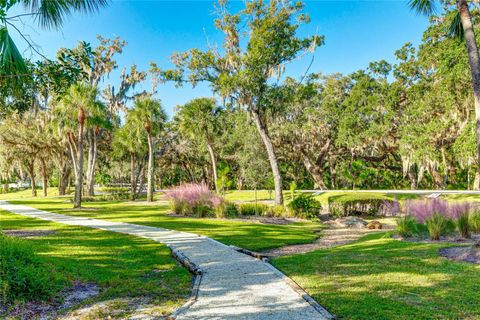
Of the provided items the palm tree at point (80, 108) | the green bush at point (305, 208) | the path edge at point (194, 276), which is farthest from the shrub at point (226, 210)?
the palm tree at point (80, 108)

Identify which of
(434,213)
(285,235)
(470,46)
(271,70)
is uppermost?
(271,70)

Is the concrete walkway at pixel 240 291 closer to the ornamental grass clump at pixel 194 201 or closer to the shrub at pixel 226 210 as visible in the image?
the shrub at pixel 226 210

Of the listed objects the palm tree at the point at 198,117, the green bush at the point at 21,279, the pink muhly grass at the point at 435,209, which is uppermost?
the palm tree at the point at 198,117

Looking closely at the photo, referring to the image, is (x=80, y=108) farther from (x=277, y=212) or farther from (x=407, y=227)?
(x=407, y=227)

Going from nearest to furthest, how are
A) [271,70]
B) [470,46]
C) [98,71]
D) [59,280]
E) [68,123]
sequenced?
[59,280] → [470,46] → [271,70] → [68,123] → [98,71]

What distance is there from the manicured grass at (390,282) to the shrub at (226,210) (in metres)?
8.28

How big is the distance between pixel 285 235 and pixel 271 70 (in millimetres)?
11126

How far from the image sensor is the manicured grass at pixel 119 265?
5074mm

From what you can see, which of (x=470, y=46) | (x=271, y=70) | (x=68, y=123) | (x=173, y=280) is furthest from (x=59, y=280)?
(x=68, y=123)

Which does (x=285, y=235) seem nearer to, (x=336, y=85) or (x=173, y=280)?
(x=173, y=280)

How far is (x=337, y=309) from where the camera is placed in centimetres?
410

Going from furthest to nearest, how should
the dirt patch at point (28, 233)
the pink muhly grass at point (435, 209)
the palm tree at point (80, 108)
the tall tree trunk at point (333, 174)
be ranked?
the tall tree trunk at point (333, 174), the palm tree at point (80, 108), the dirt patch at point (28, 233), the pink muhly grass at point (435, 209)

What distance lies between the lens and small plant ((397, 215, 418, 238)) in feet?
30.3

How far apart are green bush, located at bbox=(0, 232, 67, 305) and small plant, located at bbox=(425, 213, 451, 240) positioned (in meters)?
8.33
